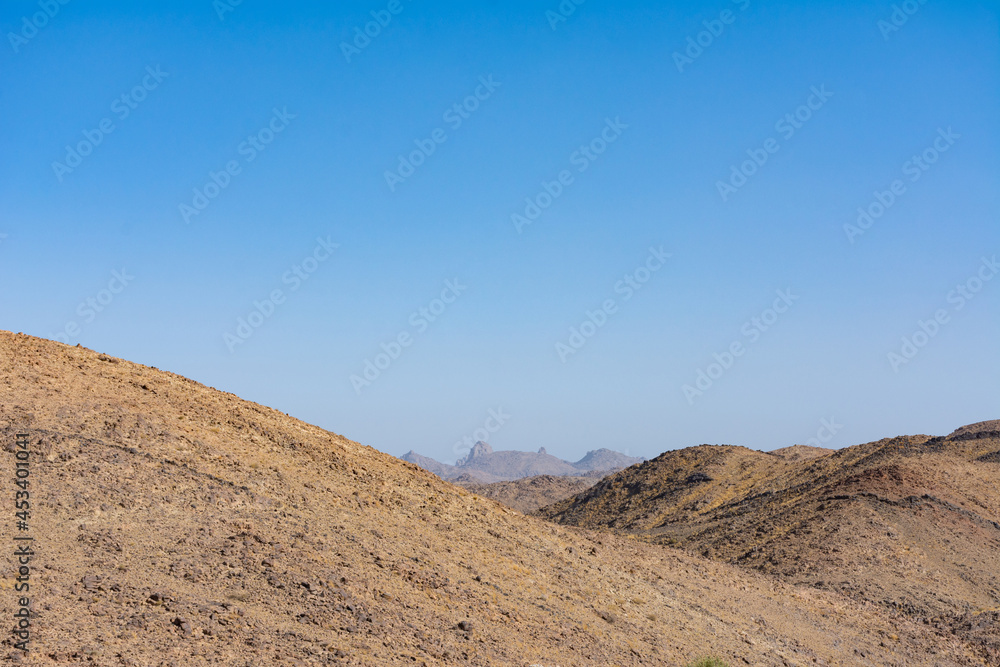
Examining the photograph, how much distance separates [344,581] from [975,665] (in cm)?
1829

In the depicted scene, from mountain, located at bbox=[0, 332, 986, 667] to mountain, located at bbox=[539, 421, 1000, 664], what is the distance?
3394mm

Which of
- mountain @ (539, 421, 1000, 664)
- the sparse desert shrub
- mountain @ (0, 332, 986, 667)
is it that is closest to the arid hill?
mountain @ (539, 421, 1000, 664)

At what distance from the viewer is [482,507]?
21.3 m

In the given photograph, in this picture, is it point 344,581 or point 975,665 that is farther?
point 975,665

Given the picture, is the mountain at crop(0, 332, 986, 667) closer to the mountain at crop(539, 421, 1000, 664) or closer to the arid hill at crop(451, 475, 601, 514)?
the mountain at crop(539, 421, 1000, 664)

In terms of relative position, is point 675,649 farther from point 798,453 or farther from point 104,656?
Result: point 798,453

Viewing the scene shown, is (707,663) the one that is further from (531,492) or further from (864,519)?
(531,492)

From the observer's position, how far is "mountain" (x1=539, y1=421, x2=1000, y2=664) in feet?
88.1

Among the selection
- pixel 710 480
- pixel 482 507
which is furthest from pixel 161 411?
pixel 710 480

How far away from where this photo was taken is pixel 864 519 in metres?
31.8

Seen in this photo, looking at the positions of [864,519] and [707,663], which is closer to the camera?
[707,663]

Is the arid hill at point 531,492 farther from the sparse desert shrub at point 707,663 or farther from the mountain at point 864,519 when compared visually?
the sparse desert shrub at point 707,663

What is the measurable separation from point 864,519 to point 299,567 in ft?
84.9

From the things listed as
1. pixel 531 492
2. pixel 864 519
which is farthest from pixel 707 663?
pixel 531 492
